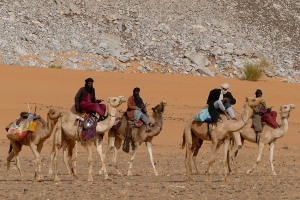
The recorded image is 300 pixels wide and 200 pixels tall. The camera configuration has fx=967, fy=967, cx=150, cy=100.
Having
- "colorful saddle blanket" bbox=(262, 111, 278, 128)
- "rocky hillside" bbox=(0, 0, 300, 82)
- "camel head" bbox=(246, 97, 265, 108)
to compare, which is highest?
"rocky hillside" bbox=(0, 0, 300, 82)

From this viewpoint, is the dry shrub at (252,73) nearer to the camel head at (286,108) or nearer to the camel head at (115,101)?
the camel head at (286,108)

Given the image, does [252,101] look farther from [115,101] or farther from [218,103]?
[115,101]

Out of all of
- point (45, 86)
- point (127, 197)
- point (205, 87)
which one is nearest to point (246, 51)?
point (205, 87)

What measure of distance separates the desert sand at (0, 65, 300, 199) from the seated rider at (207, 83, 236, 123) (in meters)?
1.36

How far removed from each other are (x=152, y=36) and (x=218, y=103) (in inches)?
1366

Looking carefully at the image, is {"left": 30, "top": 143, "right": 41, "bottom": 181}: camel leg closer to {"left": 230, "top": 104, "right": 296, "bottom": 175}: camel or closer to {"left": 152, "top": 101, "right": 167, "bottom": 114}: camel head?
{"left": 152, "top": 101, "right": 167, "bottom": 114}: camel head

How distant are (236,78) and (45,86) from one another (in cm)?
1332

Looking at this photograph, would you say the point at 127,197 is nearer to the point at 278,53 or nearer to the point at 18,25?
the point at 18,25

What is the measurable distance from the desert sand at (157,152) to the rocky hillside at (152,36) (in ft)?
14.1

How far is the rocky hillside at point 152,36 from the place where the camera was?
164ft

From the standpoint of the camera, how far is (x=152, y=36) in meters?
54.4

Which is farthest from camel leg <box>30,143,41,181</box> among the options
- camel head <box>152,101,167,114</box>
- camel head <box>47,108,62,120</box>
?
camel head <box>152,101,167,114</box>

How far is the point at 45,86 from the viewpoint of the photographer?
3994 centimetres

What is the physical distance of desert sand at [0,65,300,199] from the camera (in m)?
17.1
